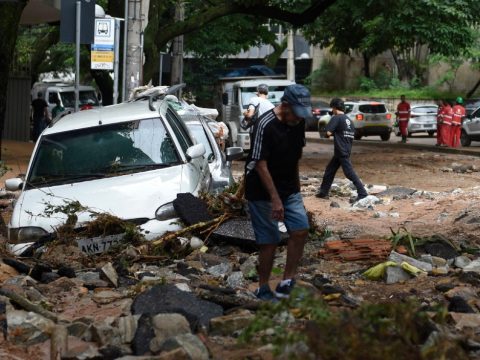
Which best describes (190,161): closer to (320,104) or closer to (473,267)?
(473,267)

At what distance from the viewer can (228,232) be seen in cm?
1049

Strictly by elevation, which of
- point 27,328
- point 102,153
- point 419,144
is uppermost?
point 102,153

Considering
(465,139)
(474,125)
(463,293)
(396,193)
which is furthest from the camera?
(465,139)

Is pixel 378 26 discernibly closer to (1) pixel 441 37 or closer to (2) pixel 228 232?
(1) pixel 441 37

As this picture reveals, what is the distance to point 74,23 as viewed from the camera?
15.2 metres

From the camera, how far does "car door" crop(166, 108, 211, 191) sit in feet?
36.6

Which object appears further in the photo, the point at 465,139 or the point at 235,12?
the point at 465,139

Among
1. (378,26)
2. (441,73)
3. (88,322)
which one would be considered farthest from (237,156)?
(441,73)

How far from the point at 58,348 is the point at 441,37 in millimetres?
26701

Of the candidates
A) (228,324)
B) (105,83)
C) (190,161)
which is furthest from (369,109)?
(228,324)

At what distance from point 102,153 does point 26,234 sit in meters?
1.44

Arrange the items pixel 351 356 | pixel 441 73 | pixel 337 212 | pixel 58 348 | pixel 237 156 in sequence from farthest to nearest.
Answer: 1. pixel 441 73
2. pixel 337 212
3. pixel 237 156
4. pixel 58 348
5. pixel 351 356

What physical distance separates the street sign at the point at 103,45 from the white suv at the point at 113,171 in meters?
5.57

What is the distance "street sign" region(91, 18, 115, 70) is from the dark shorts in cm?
1011
